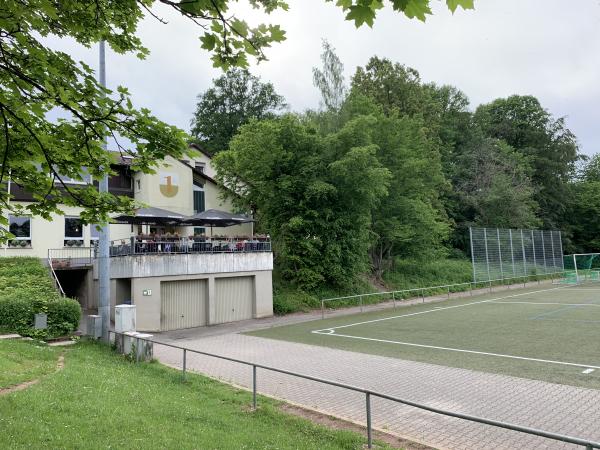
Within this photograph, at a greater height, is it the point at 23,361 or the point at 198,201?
the point at 198,201

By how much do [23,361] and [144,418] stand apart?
5.93m

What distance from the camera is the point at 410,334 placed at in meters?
17.5

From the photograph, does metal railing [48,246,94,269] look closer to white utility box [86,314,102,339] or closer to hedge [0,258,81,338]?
hedge [0,258,81,338]

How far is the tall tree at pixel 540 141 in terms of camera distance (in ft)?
191

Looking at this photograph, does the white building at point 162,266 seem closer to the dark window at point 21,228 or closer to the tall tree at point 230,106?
the dark window at point 21,228

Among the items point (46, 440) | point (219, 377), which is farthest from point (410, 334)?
point (46, 440)

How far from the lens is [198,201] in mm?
33031

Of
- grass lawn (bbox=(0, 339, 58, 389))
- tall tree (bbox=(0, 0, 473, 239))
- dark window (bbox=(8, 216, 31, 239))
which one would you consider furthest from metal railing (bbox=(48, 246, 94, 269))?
tall tree (bbox=(0, 0, 473, 239))

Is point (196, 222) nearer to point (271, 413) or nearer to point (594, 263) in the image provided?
point (271, 413)

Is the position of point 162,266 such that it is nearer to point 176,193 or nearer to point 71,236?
point 71,236

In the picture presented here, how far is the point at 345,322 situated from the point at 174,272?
8.11 metres

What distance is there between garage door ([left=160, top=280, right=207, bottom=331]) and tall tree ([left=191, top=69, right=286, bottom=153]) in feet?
110

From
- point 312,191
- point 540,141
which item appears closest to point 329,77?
point 312,191

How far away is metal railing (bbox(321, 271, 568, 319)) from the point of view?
27.5 meters
